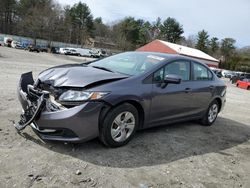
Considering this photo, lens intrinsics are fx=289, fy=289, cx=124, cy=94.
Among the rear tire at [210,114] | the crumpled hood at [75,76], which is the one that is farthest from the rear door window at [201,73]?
the crumpled hood at [75,76]

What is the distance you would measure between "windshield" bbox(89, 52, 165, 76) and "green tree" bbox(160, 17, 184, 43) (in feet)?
279

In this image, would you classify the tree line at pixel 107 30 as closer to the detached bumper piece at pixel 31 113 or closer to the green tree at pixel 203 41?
the green tree at pixel 203 41

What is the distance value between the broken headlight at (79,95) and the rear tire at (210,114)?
3473 millimetres

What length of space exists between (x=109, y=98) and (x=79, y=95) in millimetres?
433

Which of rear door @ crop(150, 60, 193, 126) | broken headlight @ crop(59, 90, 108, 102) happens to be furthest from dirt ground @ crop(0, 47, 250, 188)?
broken headlight @ crop(59, 90, 108, 102)

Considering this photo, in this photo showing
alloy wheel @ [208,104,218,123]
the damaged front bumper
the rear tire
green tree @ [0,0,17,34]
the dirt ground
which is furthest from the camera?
green tree @ [0,0,17,34]

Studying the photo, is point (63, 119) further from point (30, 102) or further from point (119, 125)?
point (119, 125)

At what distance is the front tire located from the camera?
14.0 feet

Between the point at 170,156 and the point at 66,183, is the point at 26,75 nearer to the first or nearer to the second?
the point at 66,183

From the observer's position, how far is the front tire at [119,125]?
426 cm

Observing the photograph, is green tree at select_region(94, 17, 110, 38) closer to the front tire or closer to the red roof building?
the red roof building

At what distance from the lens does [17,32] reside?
7975cm

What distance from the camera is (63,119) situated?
155 inches

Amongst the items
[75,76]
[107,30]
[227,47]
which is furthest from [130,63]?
[227,47]
